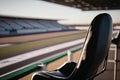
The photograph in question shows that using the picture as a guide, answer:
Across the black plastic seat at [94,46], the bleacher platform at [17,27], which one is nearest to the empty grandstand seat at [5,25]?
the bleacher platform at [17,27]

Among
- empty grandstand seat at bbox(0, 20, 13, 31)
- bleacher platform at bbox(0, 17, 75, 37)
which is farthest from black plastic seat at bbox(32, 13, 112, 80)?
empty grandstand seat at bbox(0, 20, 13, 31)

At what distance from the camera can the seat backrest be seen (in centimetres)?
124

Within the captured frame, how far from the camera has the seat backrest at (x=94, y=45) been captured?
1242 millimetres

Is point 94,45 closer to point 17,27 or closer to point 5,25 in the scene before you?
point 5,25

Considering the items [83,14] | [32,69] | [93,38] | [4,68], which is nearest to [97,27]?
[93,38]

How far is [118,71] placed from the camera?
9.71 ft

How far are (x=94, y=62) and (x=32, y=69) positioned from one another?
0.44 m

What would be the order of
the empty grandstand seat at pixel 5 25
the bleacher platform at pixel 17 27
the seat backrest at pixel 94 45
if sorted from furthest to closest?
the empty grandstand seat at pixel 5 25, the bleacher platform at pixel 17 27, the seat backrest at pixel 94 45

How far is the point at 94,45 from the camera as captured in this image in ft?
4.06

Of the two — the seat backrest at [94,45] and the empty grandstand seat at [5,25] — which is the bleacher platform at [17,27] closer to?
the empty grandstand seat at [5,25]

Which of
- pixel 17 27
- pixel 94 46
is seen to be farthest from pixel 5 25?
pixel 94 46

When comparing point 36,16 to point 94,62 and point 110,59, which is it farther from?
point 94,62

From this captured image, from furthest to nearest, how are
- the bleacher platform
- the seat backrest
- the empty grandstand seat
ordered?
the empty grandstand seat → the bleacher platform → the seat backrest

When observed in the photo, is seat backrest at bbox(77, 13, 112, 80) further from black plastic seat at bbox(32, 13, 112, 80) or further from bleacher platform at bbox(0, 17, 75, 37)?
bleacher platform at bbox(0, 17, 75, 37)
